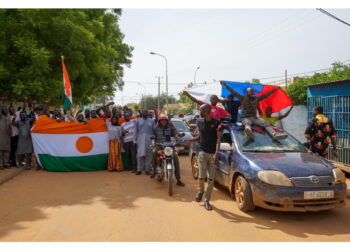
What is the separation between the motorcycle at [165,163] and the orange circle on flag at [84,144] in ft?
8.28

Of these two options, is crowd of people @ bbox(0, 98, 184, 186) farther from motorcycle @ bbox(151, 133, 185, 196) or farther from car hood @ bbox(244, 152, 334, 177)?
car hood @ bbox(244, 152, 334, 177)

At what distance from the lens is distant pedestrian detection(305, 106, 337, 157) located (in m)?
7.03

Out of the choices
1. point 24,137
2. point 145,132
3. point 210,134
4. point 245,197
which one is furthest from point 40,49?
point 245,197

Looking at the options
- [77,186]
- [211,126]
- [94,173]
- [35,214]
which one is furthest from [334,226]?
[94,173]

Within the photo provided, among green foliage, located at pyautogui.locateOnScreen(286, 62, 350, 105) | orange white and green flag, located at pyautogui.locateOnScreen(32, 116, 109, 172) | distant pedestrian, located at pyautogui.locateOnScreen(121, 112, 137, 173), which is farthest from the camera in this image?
green foliage, located at pyautogui.locateOnScreen(286, 62, 350, 105)

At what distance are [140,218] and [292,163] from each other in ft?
8.73

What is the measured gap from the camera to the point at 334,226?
15.3 feet

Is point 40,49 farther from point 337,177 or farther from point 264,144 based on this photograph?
point 337,177

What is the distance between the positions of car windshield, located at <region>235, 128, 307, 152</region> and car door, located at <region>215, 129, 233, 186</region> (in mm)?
268

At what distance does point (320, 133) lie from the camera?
23.2ft

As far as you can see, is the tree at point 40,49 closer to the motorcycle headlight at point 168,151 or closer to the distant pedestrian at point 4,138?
the distant pedestrian at point 4,138

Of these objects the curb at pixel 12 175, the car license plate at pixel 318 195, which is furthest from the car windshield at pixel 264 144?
the curb at pixel 12 175

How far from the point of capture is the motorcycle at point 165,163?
21.5ft

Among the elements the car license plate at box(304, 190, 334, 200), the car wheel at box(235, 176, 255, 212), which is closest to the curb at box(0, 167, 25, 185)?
the car wheel at box(235, 176, 255, 212)
